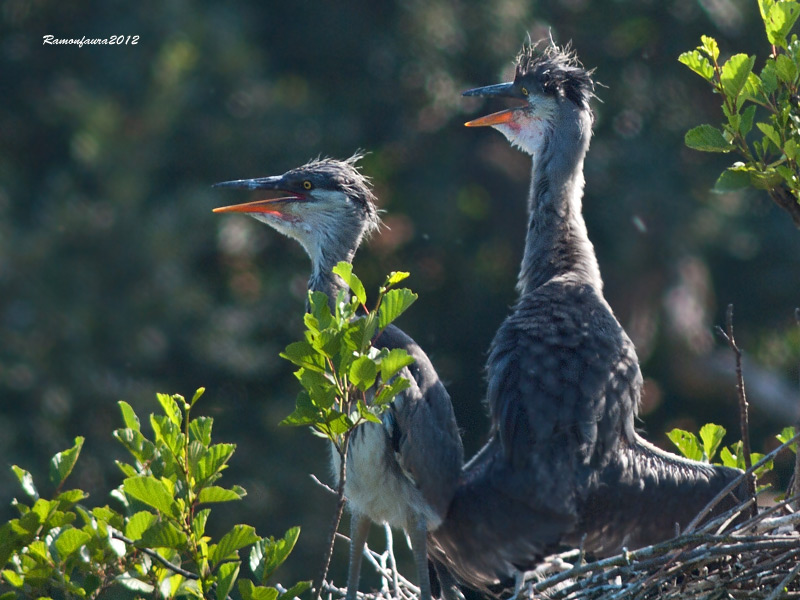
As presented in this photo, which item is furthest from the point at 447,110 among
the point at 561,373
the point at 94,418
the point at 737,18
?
the point at 561,373

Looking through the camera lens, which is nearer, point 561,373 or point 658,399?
point 561,373

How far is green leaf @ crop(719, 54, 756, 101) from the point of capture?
2957mm

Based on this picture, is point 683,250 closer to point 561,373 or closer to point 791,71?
point 561,373

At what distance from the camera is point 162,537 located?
270 centimetres

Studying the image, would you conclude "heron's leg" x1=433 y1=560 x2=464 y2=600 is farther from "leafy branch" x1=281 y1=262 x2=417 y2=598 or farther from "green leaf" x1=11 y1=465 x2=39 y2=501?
"green leaf" x1=11 y1=465 x2=39 y2=501

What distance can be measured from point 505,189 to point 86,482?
143 inches

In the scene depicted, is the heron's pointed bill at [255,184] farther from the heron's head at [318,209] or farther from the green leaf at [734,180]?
the green leaf at [734,180]

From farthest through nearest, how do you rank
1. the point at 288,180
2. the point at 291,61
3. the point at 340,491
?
the point at 291,61, the point at 288,180, the point at 340,491

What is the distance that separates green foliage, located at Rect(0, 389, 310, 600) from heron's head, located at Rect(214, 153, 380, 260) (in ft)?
5.43

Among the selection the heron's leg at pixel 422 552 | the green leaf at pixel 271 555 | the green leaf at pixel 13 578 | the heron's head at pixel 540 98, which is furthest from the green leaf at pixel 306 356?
the heron's head at pixel 540 98

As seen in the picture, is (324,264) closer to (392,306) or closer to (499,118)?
(499,118)

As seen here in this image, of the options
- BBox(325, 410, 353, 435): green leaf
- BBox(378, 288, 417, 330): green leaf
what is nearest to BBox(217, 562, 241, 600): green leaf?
BBox(325, 410, 353, 435): green leaf

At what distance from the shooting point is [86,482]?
8234mm

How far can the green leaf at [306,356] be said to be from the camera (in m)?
2.64
